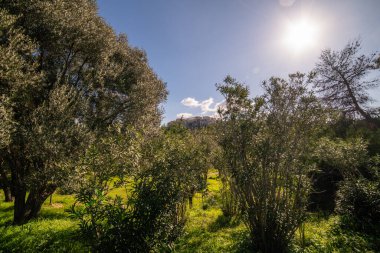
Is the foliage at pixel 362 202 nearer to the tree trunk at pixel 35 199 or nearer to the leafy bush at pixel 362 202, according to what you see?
the leafy bush at pixel 362 202

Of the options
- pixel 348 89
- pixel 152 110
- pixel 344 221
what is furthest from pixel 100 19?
pixel 348 89

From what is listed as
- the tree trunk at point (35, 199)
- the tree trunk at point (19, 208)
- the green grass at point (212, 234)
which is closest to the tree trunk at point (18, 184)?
the tree trunk at point (19, 208)

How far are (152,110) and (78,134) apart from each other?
8111 millimetres

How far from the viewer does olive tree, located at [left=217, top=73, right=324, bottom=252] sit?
46.8ft

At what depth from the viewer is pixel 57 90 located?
55.7ft

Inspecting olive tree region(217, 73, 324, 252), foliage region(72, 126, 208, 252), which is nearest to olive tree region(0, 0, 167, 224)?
foliage region(72, 126, 208, 252)

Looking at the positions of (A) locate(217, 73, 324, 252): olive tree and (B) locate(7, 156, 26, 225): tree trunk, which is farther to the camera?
(B) locate(7, 156, 26, 225): tree trunk

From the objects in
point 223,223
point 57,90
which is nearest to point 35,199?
point 57,90

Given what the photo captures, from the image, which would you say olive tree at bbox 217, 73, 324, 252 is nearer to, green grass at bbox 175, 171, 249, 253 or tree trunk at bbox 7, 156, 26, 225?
green grass at bbox 175, 171, 249, 253

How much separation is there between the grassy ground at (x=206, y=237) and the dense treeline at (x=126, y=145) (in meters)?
1.38

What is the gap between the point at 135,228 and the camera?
10.6 metres

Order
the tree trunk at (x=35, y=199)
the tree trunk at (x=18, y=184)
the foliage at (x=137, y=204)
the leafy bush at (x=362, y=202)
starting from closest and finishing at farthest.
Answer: the foliage at (x=137, y=204) < the tree trunk at (x=18, y=184) < the tree trunk at (x=35, y=199) < the leafy bush at (x=362, y=202)

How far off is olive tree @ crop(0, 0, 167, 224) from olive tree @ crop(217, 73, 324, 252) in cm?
600

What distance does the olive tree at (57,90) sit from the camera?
14953 millimetres
